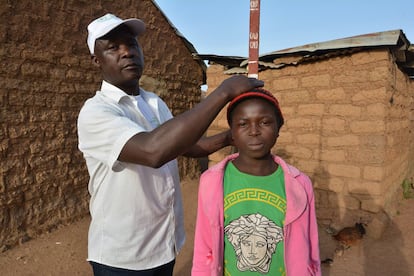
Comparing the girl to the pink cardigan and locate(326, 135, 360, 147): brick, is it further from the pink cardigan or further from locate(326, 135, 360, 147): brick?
locate(326, 135, 360, 147): brick

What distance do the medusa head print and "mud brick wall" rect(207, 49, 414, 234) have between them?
312cm

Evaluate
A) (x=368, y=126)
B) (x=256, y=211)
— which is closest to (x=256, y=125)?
(x=256, y=211)

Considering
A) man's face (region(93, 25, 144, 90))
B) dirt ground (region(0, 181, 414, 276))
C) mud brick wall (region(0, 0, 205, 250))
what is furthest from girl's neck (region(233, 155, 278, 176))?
mud brick wall (region(0, 0, 205, 250))

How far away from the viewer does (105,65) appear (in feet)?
5.07

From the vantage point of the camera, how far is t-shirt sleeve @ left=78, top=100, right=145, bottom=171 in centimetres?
116

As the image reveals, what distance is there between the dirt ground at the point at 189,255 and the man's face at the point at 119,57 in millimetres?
2659

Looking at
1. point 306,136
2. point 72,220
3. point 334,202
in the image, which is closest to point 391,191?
point 334,202

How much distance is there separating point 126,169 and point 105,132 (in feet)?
0.82

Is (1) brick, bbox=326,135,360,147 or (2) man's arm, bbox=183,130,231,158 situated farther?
(1) brick, bbox=326,135,360,147

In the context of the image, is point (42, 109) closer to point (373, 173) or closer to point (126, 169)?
point (126, 169)

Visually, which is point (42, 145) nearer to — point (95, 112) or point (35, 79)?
point (35, 79)

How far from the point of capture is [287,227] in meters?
1.35

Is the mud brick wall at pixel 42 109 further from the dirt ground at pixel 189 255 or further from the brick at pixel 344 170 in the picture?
the brick at pixel 344 170

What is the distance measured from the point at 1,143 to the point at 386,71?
4847 mm
